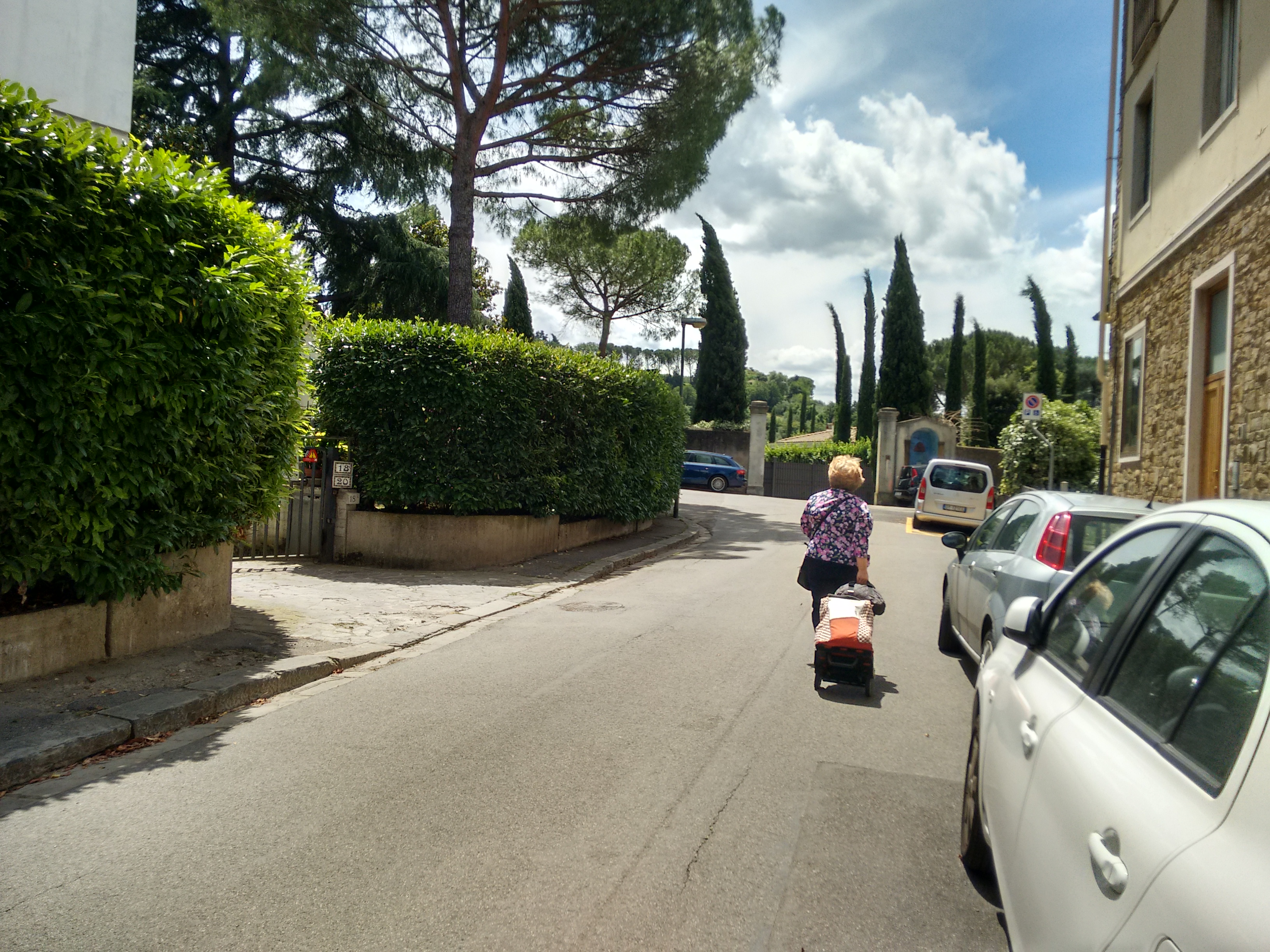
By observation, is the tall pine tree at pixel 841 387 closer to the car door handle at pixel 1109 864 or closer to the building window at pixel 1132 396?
the building window at pixel 1132 396

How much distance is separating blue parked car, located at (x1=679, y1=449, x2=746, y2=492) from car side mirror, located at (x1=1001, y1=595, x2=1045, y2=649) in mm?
32014

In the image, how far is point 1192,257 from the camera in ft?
37.9

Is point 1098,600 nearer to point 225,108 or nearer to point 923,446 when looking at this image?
point 225,108

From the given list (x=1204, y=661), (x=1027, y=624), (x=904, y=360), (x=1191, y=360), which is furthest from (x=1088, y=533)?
(x=904, y=360)

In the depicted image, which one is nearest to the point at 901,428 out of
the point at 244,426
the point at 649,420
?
the point at 649,420

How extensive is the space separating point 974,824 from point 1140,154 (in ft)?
46.7

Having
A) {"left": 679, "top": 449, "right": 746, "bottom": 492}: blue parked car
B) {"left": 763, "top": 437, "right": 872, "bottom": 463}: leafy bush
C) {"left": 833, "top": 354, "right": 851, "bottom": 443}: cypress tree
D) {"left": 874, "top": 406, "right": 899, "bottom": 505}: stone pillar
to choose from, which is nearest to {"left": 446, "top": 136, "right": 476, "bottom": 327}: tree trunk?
{"left": 679, "top": 449, "right": 746, "bottom": 492}: blue parked car

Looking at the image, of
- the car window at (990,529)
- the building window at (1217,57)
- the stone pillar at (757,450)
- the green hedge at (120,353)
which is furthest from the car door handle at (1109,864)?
the stone pillar at (757,450)

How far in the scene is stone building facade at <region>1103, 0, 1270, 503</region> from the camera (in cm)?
958

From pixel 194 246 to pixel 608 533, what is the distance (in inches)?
419

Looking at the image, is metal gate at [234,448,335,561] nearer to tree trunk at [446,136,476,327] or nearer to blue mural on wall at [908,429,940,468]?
tree trunk at [446,136,476,327]

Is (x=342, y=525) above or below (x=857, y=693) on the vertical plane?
above

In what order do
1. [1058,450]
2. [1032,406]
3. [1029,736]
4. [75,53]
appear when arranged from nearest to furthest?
[1029,736] < [75,53] < [1032,406] < [1058,450]

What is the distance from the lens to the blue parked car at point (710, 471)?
35250mm
